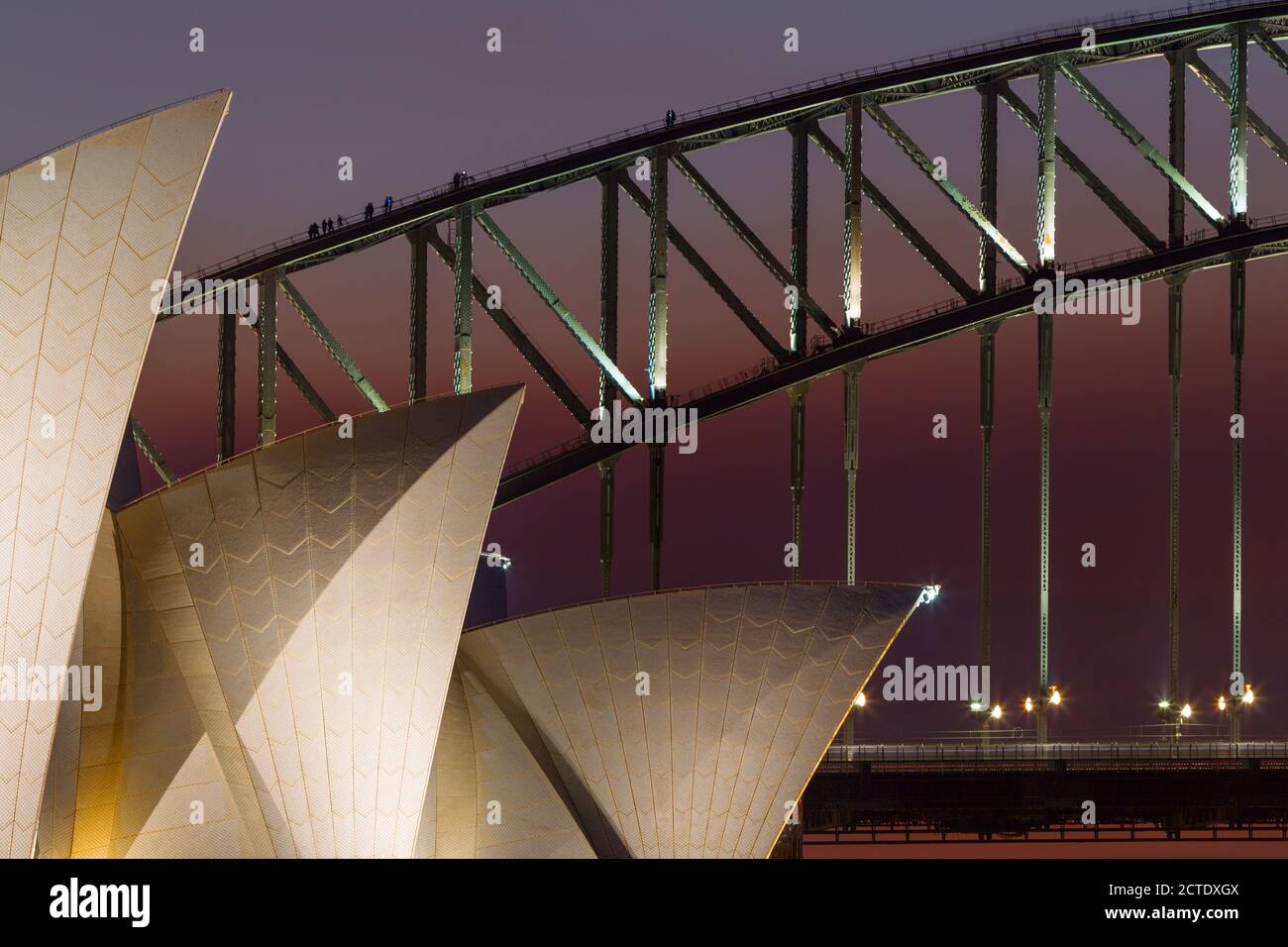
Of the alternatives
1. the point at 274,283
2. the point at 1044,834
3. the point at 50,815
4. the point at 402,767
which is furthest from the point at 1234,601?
the point at 50,815

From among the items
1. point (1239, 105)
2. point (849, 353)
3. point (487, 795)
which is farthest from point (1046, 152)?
point (487, 795)

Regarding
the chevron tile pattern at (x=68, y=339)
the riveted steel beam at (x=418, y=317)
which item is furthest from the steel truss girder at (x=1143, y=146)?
the chevron tile pattern at (x=68, y=339)

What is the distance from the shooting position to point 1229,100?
284 ft

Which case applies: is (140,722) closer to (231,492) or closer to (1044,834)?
(231,492)

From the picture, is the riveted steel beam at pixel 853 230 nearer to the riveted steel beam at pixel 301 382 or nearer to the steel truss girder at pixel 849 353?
the steel truss girder at pixel 849 353

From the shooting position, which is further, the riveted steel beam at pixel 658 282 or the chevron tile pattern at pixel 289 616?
the riveted steel beam at pixel 658 282

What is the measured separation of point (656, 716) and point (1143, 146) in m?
44.7

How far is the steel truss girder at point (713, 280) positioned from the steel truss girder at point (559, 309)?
18.1ft

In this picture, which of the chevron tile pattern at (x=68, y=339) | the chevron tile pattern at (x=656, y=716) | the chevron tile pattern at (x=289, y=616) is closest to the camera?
the chevron tile pattern at (x=68, y=339)

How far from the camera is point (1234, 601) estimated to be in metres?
80.2

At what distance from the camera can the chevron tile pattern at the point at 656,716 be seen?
48062mm

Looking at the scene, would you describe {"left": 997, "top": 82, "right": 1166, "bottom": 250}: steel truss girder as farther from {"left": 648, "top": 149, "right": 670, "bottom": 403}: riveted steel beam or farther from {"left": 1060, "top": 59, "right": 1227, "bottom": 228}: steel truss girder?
{"left": 648, "top": 149, "right": 670, "bottom": 403}: riveted steel beam

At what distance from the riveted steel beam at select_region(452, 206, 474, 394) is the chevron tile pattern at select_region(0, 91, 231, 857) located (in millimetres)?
46940

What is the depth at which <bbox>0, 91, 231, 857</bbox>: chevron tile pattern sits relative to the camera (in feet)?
110
